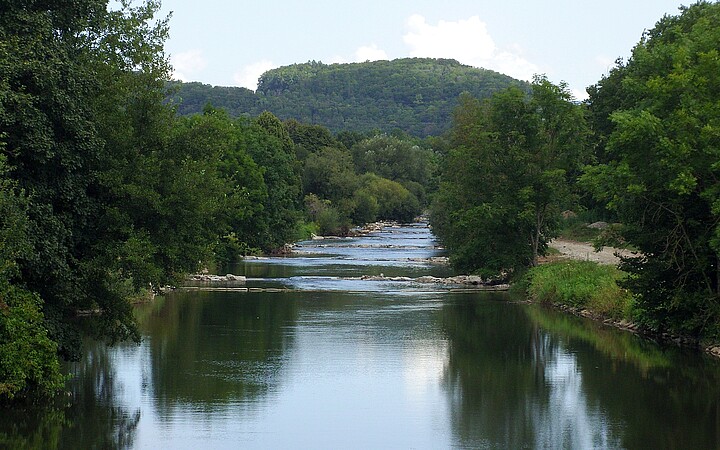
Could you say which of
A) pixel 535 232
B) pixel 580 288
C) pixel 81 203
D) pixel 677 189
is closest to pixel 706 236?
pixel 677 189

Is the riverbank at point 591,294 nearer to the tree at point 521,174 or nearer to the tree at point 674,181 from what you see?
the tree at point 674,181

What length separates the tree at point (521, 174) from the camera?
50.2 meters

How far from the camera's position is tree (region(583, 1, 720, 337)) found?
26969 millimetres

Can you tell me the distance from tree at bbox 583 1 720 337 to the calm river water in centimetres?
187

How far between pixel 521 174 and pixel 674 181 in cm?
2444

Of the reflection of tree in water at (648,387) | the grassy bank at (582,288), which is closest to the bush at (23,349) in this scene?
the reflection of tree in water at (648,387)

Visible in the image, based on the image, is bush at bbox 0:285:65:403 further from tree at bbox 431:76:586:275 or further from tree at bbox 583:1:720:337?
tree at bbox 431:76:586:275

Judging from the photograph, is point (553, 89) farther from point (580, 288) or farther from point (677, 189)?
point (677, 189)

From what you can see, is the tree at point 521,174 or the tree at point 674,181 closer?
the tree at point 674,181

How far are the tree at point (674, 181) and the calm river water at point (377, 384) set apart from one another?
187cm

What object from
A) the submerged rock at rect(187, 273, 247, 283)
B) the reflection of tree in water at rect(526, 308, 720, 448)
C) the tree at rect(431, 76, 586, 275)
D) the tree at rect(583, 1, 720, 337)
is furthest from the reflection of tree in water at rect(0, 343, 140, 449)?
the tree at rect(431, 76, 586, 275)

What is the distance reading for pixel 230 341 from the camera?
3206 centimetres

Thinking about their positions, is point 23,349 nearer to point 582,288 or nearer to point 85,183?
point 85,183

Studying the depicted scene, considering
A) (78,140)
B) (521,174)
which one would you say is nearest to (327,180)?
(521,174)
